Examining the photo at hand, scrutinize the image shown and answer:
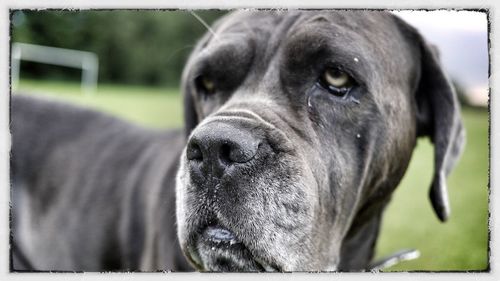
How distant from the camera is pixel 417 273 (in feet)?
7.96

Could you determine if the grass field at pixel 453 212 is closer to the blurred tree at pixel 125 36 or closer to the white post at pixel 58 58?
the blurred tree at pixel 125 36

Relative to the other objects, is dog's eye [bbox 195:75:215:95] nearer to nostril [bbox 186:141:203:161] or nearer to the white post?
nostril [bbox 186:141:203:161]

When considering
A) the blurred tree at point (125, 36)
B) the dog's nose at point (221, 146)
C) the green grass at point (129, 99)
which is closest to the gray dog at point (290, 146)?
the dog's nose at point (221, 146)

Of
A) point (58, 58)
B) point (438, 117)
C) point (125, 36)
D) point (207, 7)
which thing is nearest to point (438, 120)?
point (438, 117)

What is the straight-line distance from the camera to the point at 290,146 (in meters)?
2.00

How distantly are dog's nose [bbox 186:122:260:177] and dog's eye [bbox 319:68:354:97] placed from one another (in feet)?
1.49

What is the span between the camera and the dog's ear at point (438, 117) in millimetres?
2428

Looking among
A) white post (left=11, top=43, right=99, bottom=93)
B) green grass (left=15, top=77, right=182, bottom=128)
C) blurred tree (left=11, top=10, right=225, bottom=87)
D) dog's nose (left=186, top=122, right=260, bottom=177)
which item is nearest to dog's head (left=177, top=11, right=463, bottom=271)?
dog's nose (left=186, top=122, right=260, bottom=177)

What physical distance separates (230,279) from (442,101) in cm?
117

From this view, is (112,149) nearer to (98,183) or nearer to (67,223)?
(98,183)

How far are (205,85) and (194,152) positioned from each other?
0.66m

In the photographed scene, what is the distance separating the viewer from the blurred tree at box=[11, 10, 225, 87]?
2684mm

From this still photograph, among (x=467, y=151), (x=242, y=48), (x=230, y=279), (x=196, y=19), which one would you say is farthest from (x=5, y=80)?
(x=467, y=151)

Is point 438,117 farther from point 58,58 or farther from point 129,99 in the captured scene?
point 58,58
